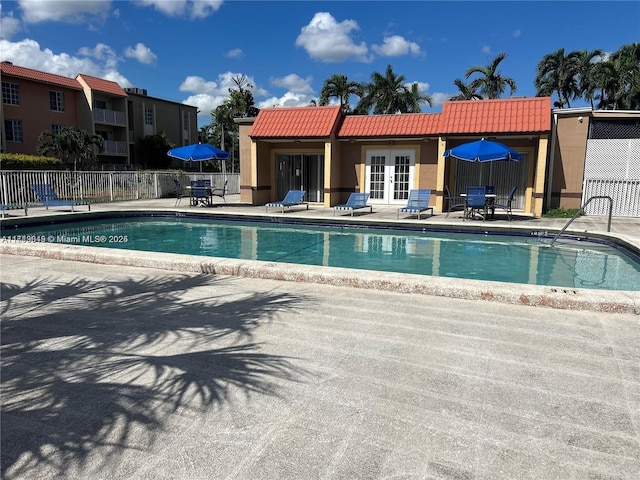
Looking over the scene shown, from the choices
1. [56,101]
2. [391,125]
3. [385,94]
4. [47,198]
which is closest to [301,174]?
[391,125]

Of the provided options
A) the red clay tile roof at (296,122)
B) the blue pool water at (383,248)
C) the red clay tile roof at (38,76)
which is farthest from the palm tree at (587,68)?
the red clay tile roof at (38,76)

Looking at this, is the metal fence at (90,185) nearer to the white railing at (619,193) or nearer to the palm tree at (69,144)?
the palm tree at (69,144)

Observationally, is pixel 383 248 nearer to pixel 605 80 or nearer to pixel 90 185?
pixel 90 185

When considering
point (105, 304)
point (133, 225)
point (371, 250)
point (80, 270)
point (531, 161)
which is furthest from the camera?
point (531, 161)

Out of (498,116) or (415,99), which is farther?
(415,99)

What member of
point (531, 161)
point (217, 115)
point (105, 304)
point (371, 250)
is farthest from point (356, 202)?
point (217, 115)

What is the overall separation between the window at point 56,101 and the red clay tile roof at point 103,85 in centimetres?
248

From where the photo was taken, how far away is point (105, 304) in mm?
5355

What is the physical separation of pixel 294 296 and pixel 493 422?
10.6ft

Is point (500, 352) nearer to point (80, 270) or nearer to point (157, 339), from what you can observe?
point (157, 339)

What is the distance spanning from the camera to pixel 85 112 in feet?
125

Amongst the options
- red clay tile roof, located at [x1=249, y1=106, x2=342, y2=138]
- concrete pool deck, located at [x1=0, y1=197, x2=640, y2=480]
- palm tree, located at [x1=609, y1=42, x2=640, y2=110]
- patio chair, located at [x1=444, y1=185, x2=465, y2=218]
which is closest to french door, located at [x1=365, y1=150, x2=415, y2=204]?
patio chair, located at [x1=444, y1=185, x2=465, y2=218]

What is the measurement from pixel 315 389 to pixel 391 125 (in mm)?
16892

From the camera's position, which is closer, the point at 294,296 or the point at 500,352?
the point at 500,352
